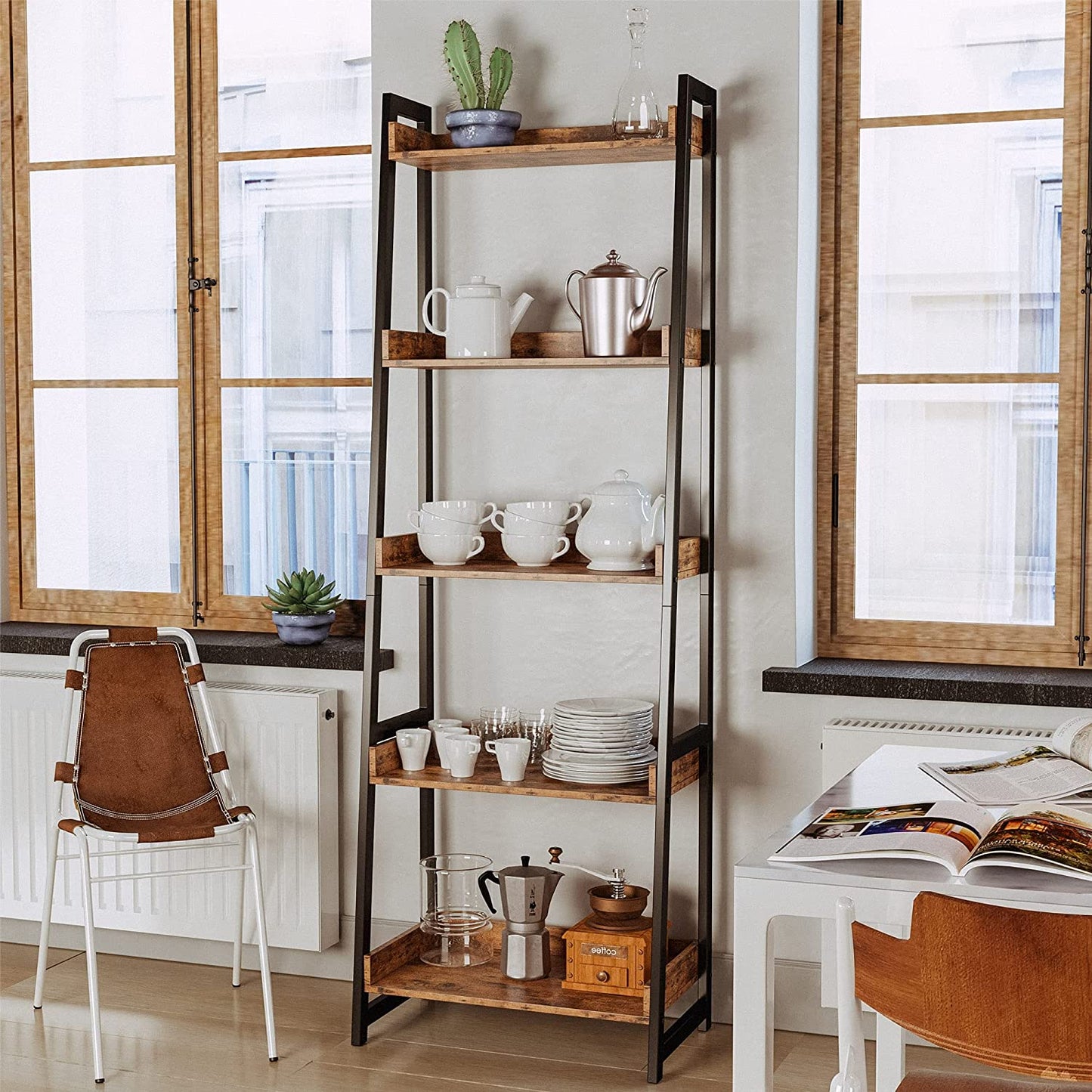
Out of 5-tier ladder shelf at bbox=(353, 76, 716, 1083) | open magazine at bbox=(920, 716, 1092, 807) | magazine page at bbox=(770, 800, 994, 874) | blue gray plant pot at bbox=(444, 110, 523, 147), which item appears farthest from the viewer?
blue gray plant pot at bbox=(444, 110, 523, 147)

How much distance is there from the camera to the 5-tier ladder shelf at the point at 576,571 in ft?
10.6

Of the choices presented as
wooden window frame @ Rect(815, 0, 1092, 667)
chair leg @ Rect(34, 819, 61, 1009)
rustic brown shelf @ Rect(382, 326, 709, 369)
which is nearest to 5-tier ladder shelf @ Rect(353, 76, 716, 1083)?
rustic brown shelf @ Rect(382, 326, 709, 369)

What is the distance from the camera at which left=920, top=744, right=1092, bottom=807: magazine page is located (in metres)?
2.23

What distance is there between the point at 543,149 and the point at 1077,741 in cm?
A: 177

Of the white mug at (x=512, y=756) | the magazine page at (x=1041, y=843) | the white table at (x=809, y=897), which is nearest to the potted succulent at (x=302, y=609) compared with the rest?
the white mug at (x=512, y=756)

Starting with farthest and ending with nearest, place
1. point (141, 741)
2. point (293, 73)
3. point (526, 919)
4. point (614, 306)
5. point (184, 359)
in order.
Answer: point (184, 359) → point (293, 73) → point (141, 741) → point (526, 919) → point (614, 306)

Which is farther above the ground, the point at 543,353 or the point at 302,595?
the point at 543,353

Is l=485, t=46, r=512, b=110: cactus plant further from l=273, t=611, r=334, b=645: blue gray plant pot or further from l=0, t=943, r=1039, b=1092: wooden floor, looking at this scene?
l=0, t=943, r=1039, b=1092: wooden floor

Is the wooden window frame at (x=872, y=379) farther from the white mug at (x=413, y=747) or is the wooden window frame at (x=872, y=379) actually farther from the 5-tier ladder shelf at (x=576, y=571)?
the white mug at (x=413, y=747)

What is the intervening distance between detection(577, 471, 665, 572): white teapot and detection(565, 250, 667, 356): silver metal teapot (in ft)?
1.03

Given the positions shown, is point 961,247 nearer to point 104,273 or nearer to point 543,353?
point 543,353

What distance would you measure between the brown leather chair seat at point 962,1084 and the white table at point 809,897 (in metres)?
0.19

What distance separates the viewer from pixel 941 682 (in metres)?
3.33

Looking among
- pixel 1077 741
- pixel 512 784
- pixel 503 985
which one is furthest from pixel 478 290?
pixel 1077 741
